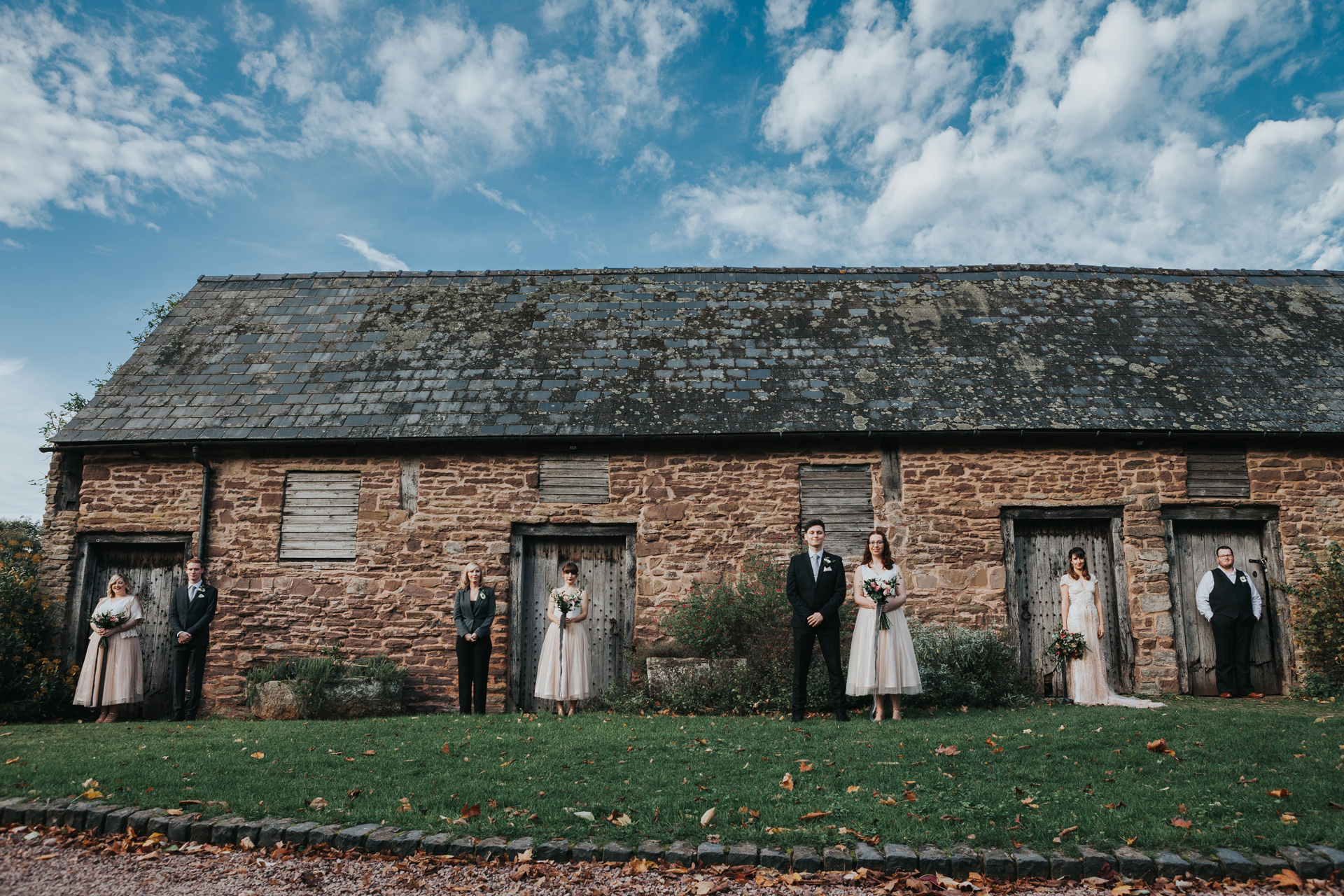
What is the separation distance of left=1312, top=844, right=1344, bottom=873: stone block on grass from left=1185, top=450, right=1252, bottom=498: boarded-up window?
24.8 ft

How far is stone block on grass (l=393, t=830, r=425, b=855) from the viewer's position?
4219 mm

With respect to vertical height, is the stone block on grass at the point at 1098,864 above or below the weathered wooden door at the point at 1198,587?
below

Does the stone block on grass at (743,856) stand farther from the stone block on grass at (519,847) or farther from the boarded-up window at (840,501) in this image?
the boarded-up window at (840,501)

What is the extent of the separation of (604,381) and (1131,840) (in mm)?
8337

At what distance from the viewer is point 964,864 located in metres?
3.87

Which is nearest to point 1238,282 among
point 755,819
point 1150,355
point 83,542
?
point 1150,355

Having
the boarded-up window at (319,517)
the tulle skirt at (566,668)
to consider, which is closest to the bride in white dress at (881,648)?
the tulle skirt at (566,668)

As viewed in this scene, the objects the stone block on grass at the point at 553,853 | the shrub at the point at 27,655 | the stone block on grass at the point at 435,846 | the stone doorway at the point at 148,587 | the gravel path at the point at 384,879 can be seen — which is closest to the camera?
the gravel path at the point at 384,879

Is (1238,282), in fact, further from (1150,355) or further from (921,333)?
(921,333)

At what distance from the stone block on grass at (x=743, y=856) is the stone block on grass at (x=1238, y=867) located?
2230 millimetres

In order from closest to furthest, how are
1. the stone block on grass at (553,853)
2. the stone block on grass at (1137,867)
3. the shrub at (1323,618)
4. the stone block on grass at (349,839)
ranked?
the stone block on grass at (1137,867), the stone block on grass at (553,853), the stone block on grass at (349,839), the shrub at (1323,618)

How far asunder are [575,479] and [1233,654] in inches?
342

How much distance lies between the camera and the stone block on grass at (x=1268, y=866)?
3.80 m

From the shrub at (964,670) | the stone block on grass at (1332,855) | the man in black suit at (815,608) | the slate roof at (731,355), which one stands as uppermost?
the slate roof at (731,355)
